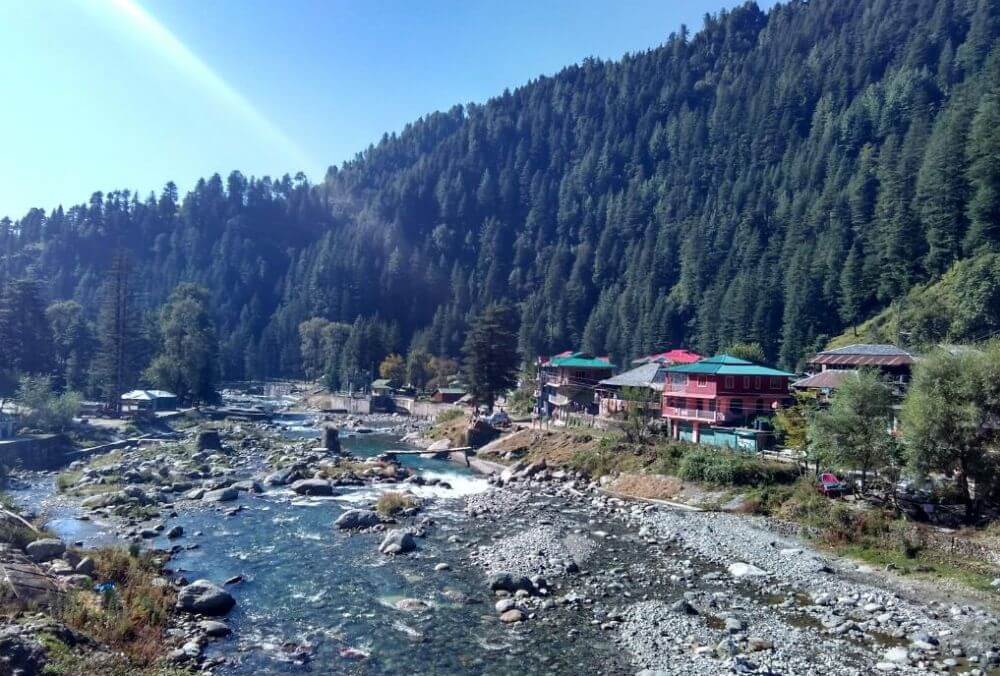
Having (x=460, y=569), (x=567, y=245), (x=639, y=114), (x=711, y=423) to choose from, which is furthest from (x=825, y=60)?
(x=460, y=569)

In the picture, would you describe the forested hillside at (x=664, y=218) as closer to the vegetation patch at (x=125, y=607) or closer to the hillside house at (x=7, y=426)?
the hillside house at (x=7, y=426)

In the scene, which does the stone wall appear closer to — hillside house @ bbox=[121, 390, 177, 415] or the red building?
hillside house @ bbox=[121, 390, 177, 415]

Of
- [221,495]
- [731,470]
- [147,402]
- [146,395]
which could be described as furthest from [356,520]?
[147,402]

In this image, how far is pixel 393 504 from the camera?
2981 cm

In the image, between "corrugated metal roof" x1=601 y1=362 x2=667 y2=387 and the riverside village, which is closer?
the riverside village

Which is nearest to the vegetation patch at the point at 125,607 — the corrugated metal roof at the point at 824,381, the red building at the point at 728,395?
the red building at the point at 728,395

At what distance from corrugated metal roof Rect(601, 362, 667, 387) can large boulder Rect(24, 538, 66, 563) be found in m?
38.5

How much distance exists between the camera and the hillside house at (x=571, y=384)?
191 ft

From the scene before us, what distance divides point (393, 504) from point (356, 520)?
3.08 metres

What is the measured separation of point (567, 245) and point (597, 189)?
22209 millimetres

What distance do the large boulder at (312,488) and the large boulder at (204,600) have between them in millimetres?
15879

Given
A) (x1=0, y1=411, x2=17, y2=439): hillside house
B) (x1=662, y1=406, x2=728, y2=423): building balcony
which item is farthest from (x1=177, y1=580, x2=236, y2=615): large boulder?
(x1=0, y1=411, x2=17, y2=439): hillside house

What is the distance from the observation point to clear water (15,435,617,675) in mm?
14664

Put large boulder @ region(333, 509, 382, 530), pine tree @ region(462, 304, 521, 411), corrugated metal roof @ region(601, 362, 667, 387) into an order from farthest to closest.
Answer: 1. pine tree @ region(462, 304, 521, 411)
2. corrugated metal roof @ region(601, 362, 667, 387)
3. large boulder @ region(333, 509, 382, 530)
